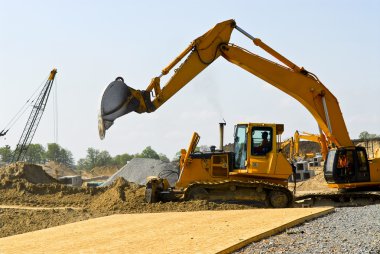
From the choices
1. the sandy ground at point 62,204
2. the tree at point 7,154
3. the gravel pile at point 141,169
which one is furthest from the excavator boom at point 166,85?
the tree at point 7,154

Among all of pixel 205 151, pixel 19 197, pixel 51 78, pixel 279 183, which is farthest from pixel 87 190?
pixel 51 78

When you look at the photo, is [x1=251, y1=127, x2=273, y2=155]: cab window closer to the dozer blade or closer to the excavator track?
the excavator track

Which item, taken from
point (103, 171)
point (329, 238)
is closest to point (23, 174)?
point (329, 238)

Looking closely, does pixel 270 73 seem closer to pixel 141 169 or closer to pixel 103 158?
pixel 141 169

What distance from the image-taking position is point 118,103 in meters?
18.3

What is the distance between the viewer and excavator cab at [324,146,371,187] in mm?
19234

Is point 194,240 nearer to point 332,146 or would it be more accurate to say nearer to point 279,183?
point 279,183

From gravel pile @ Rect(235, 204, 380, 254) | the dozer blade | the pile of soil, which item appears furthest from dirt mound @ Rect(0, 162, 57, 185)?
gravel pile @ Rect(235, 204, 380, 254)

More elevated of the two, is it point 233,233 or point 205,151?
point 205,151

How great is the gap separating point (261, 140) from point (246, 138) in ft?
1.55

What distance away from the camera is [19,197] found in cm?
2759

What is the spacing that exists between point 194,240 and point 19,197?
58.2 feet

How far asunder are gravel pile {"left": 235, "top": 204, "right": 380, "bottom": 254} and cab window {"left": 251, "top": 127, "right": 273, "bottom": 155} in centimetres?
470

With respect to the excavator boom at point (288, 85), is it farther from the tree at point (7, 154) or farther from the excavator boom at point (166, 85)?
the tree at point (7, 154)
